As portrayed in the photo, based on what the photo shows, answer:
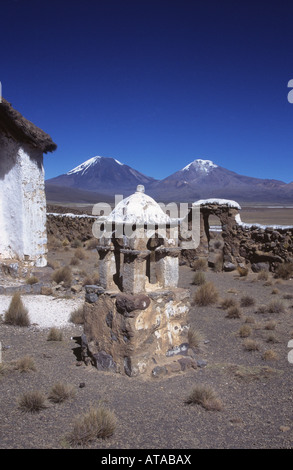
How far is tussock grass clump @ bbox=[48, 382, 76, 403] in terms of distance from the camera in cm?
377

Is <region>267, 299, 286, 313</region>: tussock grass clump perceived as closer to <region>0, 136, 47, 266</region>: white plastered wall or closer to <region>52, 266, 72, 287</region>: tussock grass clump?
<region>52, 266, 72, 287</region>: tussock grass clump

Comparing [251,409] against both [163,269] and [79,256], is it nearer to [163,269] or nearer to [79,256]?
[163,269]

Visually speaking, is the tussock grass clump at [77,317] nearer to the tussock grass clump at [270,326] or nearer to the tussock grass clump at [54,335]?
the tussock grass clump at [54,335]

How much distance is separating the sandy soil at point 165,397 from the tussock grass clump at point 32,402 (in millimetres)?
57

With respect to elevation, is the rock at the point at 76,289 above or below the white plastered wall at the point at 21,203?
below

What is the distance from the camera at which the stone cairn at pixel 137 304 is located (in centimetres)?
438

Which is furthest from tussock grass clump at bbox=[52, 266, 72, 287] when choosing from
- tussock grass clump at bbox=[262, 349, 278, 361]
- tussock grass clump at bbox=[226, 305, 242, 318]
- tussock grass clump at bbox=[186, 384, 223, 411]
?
tussock grass clump at bbox=[186, 384, 223, 411]

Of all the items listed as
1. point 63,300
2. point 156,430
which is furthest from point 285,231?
point 156,430

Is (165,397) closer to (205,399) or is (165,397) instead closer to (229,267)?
(205,399)

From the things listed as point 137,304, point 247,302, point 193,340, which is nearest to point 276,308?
point 247,302

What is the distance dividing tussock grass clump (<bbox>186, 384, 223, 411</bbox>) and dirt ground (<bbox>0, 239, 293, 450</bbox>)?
0.20ft

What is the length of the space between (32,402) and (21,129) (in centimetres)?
688

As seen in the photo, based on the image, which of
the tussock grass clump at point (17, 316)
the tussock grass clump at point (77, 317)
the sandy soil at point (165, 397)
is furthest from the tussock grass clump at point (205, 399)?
the tussock grass clump at point (17, 316)

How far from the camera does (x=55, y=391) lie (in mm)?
3818
